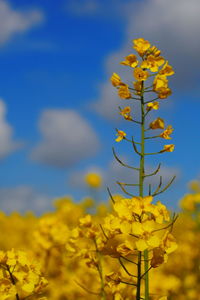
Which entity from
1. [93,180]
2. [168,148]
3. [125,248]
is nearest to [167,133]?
[168,148]

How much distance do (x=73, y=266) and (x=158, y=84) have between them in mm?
3165

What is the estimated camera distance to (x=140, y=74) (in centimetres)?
271

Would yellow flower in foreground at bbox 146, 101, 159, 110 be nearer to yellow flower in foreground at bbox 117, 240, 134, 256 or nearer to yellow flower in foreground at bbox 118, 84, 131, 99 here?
yellow flower in foreground at bbox 118, 84, 131, 99

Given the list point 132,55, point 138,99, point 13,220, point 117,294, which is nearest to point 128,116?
point 138,99

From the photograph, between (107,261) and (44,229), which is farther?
(107,261)

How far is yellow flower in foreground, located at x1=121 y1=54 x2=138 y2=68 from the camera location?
108 inches

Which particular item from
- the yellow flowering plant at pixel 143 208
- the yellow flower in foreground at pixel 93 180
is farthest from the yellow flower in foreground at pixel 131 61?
the yellow flower in foreground at pixel 93 180

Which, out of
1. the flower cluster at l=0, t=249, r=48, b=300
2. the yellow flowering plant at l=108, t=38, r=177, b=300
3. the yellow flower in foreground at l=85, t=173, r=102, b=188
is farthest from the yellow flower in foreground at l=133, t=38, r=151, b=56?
the yellow flower in foreground at l=85, t=173, r=102, b=188

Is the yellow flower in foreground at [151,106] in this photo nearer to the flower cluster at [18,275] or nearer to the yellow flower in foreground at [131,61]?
the yellow flower in foreground at [131,61]

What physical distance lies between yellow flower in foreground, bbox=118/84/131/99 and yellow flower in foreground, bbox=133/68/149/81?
0.07 m

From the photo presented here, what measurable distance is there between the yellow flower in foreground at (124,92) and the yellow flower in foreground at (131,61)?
0.09m

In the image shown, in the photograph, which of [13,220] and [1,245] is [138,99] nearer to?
[1,245]

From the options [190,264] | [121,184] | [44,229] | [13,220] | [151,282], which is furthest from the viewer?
[13,220]

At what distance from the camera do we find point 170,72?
2.78 meters
